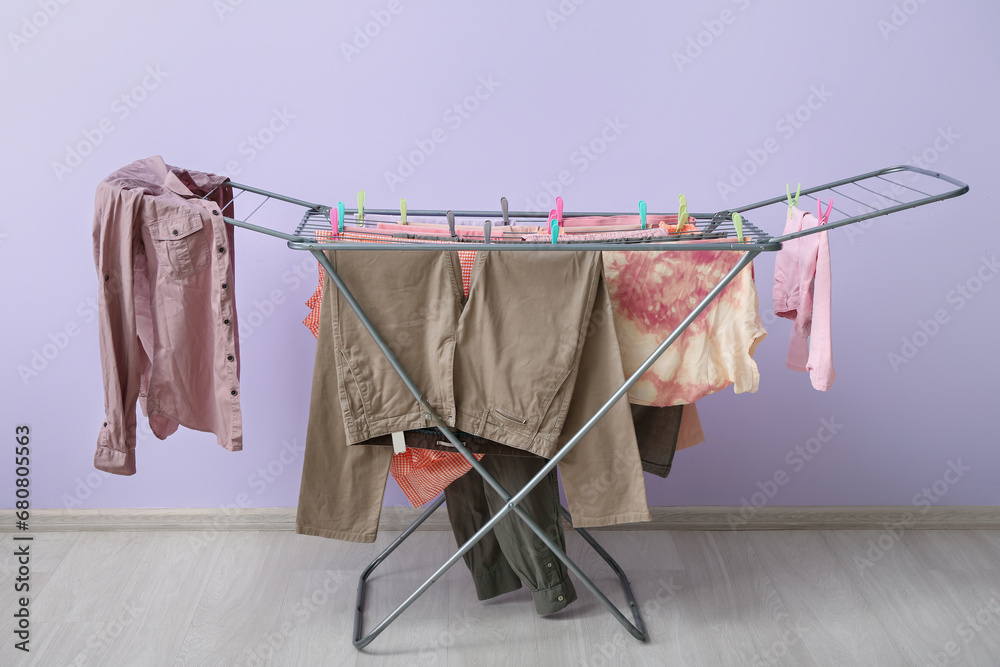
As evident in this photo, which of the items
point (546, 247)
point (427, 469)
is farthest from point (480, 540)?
point (546, 247)

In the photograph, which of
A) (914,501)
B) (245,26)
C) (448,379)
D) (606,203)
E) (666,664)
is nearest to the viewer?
(448,379)

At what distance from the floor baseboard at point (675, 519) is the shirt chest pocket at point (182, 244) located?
121cm

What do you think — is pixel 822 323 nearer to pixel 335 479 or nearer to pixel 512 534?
pixel 512 534

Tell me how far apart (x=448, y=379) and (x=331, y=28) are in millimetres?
1180

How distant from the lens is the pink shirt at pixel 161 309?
1.78 meters

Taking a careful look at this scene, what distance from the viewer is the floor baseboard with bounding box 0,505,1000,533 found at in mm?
2771

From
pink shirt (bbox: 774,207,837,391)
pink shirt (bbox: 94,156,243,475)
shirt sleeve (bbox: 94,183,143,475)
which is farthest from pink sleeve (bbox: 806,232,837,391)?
shirt sleeve (bbox: 94,183,143,475)

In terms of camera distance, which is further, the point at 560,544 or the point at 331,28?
the point at 331,28

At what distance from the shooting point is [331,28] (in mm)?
2418

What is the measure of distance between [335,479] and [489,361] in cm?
49

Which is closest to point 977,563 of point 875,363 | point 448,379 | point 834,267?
point 875,363

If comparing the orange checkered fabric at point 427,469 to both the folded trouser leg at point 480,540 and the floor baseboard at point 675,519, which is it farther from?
the floor baseboard at point 675,519

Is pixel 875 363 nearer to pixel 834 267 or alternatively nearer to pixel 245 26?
pixel 834 267

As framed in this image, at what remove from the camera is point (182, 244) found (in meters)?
1.80
